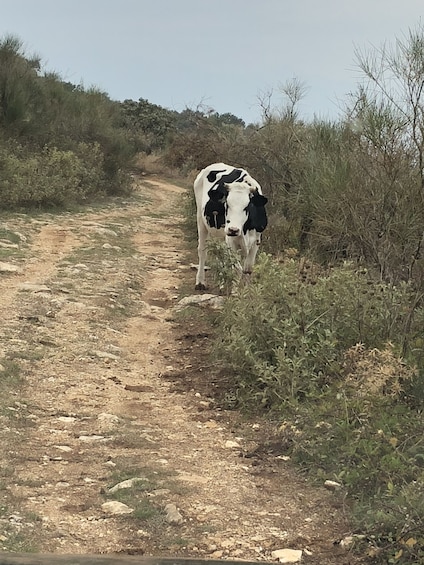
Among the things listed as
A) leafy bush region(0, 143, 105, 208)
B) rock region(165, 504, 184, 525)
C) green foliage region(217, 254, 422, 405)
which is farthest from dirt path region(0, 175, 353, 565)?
leafy bush region(0, 143, 105, 208)

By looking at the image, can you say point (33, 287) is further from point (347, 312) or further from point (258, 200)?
point (347, 312)

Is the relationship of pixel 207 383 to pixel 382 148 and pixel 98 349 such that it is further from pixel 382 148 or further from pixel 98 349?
pixel 382 148

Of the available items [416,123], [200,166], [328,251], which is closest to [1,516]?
[416,123]

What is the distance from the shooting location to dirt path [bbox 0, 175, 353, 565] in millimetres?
3320

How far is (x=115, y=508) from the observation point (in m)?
3.56

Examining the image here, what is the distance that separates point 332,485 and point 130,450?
1.32 meters

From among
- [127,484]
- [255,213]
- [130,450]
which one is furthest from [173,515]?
[255,213]

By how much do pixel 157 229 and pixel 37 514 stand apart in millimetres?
12760

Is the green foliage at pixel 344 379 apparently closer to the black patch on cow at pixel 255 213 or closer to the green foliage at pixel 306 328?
the green foliage at pixel 306 328

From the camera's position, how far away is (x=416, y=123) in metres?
6.60

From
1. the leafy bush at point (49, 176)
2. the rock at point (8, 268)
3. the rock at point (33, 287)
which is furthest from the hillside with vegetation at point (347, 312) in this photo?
the leafy bush at point (49, 176)

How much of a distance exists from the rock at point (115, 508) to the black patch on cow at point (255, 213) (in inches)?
217

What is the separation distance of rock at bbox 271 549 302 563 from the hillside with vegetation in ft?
1.13

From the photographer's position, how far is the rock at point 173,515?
3.45 meters
